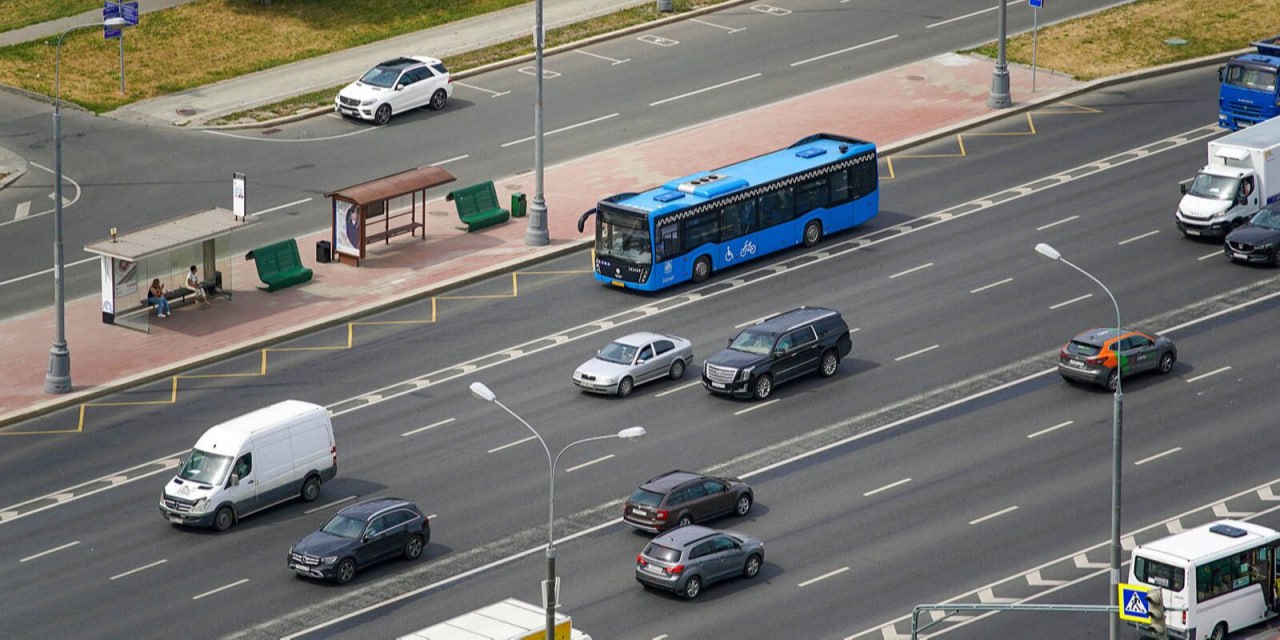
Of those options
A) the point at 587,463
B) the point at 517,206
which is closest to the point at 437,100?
the point at 517,206

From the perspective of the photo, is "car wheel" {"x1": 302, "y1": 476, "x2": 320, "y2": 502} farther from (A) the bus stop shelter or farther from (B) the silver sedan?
(A) the bus stop shelter

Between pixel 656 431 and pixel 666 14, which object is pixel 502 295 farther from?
pixel 666 14

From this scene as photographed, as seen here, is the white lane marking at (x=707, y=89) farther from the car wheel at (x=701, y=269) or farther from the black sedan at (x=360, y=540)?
the black sedan at (x=360, y=540)

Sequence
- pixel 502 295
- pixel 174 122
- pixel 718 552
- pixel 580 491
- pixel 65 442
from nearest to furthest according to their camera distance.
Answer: pixel 718 552 < pixel 580 491 < pixel 65 442 < pixel 502 295 < pixel 174 122

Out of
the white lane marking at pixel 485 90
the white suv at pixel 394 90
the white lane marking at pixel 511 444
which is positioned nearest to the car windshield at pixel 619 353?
the white lane marking at pixel 511 444

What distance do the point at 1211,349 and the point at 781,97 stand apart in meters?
25.1

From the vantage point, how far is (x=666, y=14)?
91.1 metres

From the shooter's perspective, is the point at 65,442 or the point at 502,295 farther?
the point at 502,295

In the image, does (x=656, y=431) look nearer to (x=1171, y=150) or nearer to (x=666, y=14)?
(x=1171, y=150)

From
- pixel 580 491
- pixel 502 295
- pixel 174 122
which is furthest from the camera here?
pixel 174 122

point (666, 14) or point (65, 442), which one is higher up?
point (666, 14)

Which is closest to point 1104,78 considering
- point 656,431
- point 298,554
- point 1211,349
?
point 1211,349

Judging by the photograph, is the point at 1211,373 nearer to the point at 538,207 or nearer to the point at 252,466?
the point at 538,207

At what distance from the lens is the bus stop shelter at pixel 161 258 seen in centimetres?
6600
